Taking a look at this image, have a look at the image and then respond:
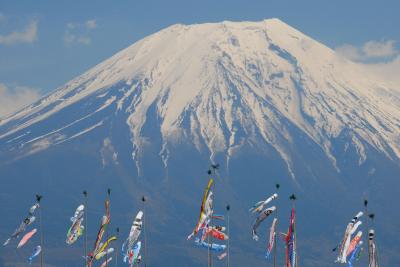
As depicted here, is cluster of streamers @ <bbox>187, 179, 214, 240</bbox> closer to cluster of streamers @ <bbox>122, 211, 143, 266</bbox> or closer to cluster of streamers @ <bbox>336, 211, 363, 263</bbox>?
cluster of streamers @ <bbox>122, 211, 143, 266</bbox>

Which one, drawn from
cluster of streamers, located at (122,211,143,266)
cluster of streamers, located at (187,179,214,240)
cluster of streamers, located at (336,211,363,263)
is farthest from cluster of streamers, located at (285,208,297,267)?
cluster of streamers, located at (122,211,143,266)

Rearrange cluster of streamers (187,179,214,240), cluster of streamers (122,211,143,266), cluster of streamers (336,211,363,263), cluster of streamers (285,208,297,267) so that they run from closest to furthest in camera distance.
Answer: cluster of streamers (336,211,363,263)
cluster of streamers (285,208,297,267)
cluster of streamers (187,179,214,240)
cluster of streamers (122,211,143,266)

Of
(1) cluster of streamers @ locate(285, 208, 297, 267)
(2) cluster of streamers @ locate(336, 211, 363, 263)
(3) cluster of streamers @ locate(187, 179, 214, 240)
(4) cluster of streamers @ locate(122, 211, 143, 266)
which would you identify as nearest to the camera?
(2) cluster of streamers @ locate(336, 211, 363, 263)

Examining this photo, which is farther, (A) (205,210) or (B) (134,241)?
(B) (134,241)

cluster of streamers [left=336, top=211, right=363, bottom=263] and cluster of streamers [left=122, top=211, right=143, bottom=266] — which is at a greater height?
cluster of streamers [left=122, top=211, right=143, bottom=266]

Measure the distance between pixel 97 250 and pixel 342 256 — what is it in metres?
22.7

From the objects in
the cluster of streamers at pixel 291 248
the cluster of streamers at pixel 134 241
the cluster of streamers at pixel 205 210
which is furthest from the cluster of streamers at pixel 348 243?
the cluster of streamers at pixel 134 241

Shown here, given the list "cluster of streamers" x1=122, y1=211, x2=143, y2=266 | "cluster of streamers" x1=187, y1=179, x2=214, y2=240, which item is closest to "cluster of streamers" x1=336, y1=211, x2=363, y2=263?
"cluster of streamers" x1=187, y1=179, x2=214, y2=240

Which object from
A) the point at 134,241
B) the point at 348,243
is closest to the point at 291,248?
the point at 348,243

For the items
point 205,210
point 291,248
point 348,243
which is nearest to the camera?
point 348,243

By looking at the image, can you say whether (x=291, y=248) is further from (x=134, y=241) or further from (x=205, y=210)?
(x=134, y=241)

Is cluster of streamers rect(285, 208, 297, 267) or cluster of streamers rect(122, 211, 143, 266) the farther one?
cluster of streamers rect(122, 211, 143, 266)

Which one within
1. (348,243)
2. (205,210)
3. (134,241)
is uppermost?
(205,210)

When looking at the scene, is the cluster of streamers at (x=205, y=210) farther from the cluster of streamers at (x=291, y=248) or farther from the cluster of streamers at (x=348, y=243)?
the cluster of streamers at (x=348, y=243)
